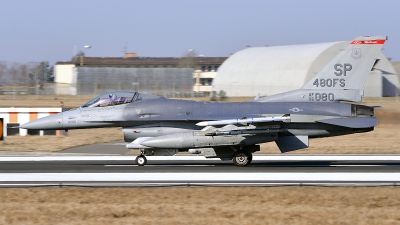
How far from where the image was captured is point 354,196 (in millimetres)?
11203

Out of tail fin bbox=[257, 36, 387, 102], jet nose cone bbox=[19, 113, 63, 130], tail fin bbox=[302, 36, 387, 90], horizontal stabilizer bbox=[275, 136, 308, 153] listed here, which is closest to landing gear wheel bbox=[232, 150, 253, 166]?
horizontal stabilizer bbox=[275, 136, 308, 153]

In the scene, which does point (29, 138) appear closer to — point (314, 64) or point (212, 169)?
point (212, 169)

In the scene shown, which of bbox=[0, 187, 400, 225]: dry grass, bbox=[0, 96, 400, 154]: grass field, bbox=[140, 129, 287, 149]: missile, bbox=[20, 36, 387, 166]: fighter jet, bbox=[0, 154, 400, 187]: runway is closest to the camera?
bbox=[0, 187, 400, 225]: dry grass

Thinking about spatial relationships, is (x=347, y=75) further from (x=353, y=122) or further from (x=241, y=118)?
(x=241, y=118)

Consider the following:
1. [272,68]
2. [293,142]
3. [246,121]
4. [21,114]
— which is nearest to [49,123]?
[246,121]

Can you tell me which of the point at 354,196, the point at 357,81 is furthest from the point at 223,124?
A: the point at 354,196

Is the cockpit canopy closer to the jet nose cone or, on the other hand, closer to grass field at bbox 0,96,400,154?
the jet nose cone

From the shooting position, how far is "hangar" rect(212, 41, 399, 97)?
5675 cm

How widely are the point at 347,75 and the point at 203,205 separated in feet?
30.7

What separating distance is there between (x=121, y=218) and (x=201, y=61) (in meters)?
93.8

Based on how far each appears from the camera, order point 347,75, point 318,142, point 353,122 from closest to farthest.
A: point 353,122 < point 347,75 < point 318,142

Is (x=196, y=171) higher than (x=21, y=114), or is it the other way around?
(x=21, y=114)

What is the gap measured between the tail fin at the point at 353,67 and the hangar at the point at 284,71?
37.3 metres

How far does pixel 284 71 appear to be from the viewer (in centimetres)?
6025
